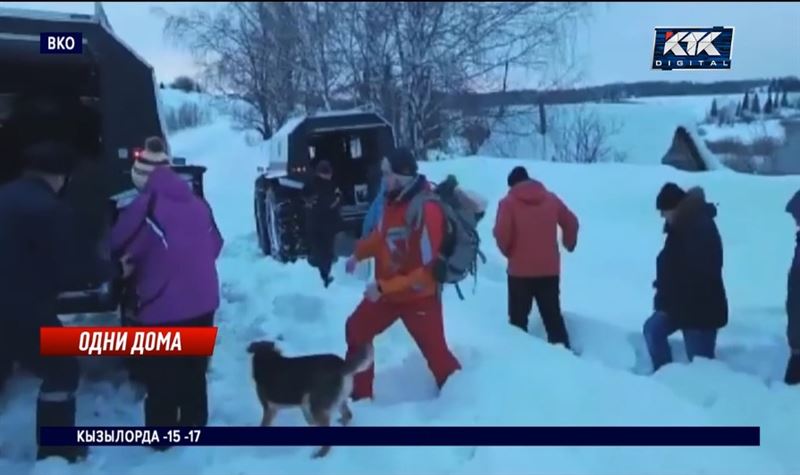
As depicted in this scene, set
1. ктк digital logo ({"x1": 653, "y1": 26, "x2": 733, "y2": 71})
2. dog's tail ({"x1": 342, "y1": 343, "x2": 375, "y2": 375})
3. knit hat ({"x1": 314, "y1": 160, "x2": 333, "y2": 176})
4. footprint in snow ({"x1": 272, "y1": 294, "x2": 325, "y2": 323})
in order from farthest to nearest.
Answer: knit hat ({"x1": 314, "y1": 160, "x2": 333, "y2": 176}), footprint in snow ({"x1": 272, "y1": 294, "x2": 325, "y2": 323}), dog's tail ({"x1": 342, "y1": 343, "x2": 375, "y2": 375}), ктк digital logo ({"x1": 653, "y1": 26, "x2": 733, "y2": 71})

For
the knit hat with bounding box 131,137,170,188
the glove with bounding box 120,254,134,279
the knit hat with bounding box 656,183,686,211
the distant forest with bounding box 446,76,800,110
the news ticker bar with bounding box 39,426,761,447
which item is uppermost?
the distant forest with bounding box 446,76,800,110

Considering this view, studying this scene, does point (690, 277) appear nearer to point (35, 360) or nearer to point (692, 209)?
point (692, 209)

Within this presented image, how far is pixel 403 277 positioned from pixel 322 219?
2727mm

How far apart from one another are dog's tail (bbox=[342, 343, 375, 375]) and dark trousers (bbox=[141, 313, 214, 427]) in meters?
0.51

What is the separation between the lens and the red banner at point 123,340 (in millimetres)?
3277

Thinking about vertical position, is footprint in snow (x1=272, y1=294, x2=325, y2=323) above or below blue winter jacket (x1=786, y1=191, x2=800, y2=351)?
below

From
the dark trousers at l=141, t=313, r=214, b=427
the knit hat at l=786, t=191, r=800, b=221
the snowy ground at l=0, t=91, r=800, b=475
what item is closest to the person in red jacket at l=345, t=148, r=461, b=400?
the snowy ground at l=0, t=91, r=800, b=475

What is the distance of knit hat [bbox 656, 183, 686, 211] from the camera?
4617 millimetres

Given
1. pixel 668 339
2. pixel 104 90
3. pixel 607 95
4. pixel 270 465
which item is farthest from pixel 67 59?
pixel 668 339

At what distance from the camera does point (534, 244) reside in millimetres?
5238

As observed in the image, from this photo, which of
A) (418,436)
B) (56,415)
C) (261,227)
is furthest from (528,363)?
(261,227)

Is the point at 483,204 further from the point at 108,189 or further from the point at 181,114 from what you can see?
the point at 108,189

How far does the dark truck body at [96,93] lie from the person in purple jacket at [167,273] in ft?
0.54

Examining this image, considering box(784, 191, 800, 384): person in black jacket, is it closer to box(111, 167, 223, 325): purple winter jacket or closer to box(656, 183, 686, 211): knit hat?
box(656, 183, 686, 211): knit hat
